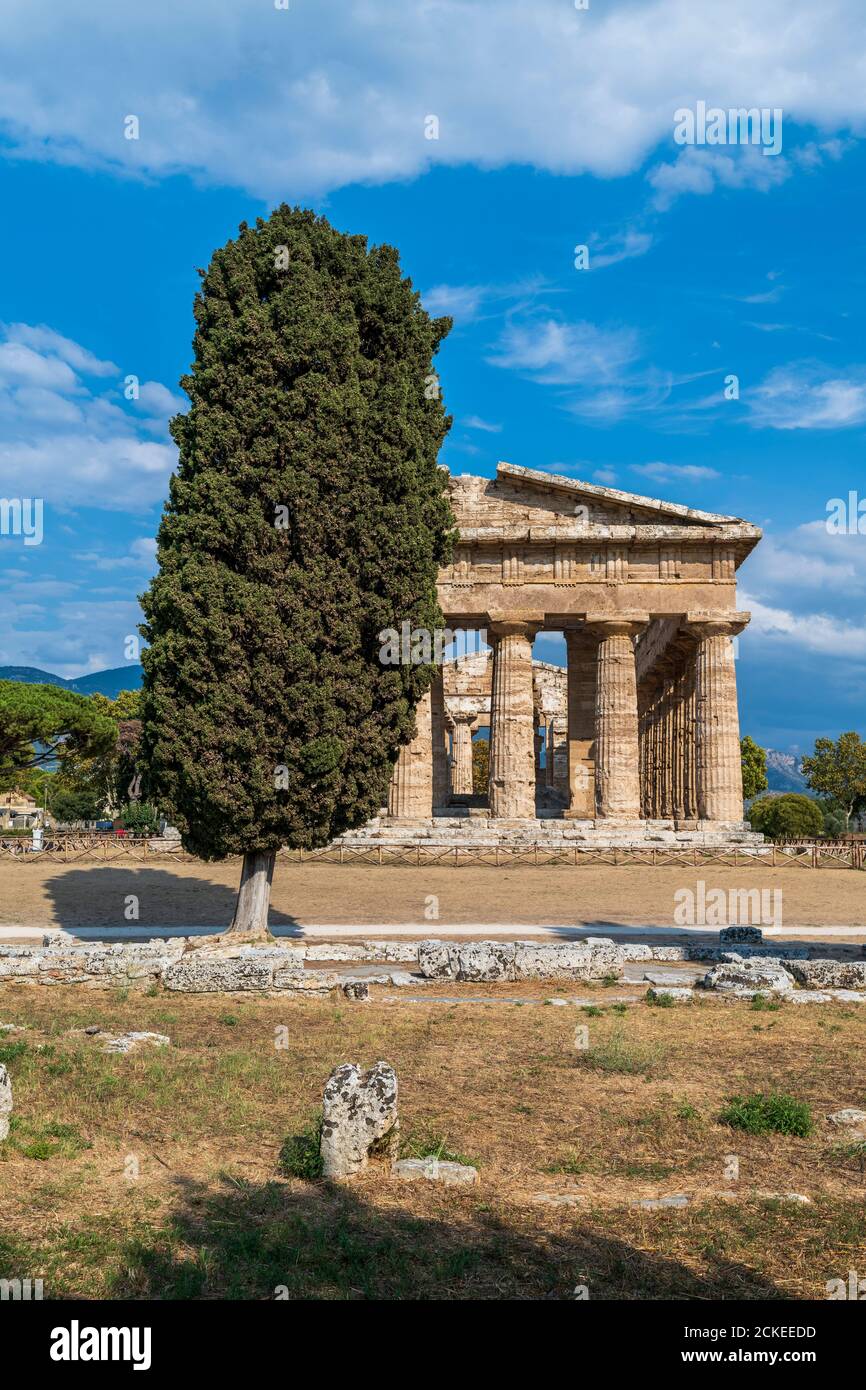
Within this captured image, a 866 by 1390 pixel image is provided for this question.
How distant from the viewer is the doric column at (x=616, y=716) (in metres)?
37.4

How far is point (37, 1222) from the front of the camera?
544cm

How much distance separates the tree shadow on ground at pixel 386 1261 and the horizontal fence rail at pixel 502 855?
24950 millimetres

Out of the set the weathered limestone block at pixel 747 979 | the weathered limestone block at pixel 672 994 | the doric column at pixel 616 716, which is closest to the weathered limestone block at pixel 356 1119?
the weathered limestone block at pixel 672 994

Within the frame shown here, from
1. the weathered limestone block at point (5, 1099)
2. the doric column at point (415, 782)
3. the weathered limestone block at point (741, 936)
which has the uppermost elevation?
the doric column at point (415, 782)

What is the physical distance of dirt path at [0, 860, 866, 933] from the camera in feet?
70.1

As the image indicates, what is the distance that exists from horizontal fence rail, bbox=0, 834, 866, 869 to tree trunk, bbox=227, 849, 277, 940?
46.5ft

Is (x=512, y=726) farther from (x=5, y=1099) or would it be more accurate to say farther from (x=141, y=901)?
(x=5, y=1099)

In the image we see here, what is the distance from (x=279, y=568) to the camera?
1609 cm

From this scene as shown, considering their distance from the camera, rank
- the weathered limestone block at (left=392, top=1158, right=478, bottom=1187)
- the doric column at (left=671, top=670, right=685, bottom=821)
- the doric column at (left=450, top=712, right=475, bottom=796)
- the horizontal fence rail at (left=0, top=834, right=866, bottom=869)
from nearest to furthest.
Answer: the weathered limestone block at (left=392, top=1158, right=478, bottom=1187) → the horizontal fence rail at (left=0, top=834, right=866, bottom=869) → the doric column at (left=671, top=670, right=685, bottom=821) → the doric column at (left=450, top=712, right=475, bottom=796)

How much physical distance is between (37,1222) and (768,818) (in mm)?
48208

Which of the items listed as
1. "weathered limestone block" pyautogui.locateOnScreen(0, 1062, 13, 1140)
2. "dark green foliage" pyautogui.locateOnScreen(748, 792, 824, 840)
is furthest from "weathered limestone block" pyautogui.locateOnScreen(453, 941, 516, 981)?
"dark green foliage" pyautogui.locateOnScreen(748, 792, 824, 840)

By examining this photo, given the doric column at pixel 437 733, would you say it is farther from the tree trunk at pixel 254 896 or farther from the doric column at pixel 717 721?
the tree trunk at pixel 254 896

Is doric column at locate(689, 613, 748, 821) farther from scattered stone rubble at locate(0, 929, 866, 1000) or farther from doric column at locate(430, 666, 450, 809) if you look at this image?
scattered stone rubble at locate(0, 929, 866, 1000)

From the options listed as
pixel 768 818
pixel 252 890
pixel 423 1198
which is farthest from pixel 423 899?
pixel 768 818
